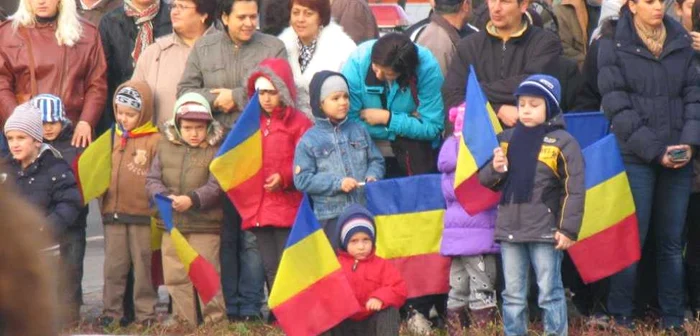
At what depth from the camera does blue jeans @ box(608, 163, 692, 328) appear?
8.45 meters

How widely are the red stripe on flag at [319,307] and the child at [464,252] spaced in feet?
3.10

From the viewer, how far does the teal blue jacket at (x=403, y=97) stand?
883 cm

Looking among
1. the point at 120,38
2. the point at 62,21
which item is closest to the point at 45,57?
the point at 62,21

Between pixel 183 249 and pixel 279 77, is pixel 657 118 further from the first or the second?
pixel 183 249

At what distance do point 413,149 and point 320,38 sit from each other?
3.32ft

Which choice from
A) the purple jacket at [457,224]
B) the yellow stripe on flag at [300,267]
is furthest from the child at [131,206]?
the purple jacket at [457,224]

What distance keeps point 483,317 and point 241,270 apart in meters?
1.80

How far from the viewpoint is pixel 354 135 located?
8586 mm

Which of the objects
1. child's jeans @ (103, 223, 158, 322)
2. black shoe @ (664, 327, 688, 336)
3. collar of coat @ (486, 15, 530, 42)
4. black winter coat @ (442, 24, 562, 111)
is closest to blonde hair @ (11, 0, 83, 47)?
child's jeans @ (103, 223, 158, 322)

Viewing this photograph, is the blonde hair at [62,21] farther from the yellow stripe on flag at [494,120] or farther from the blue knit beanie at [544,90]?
the blue knit beanie at [544,90]

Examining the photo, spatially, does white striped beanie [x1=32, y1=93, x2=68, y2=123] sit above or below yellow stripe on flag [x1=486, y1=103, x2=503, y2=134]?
above

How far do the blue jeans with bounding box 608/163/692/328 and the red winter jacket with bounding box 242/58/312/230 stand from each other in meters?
2.02

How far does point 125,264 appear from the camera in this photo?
9375 millimetres

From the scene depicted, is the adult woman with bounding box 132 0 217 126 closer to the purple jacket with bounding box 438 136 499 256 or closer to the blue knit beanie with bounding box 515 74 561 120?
the purple jacket with bounding box 438 136 499 256
